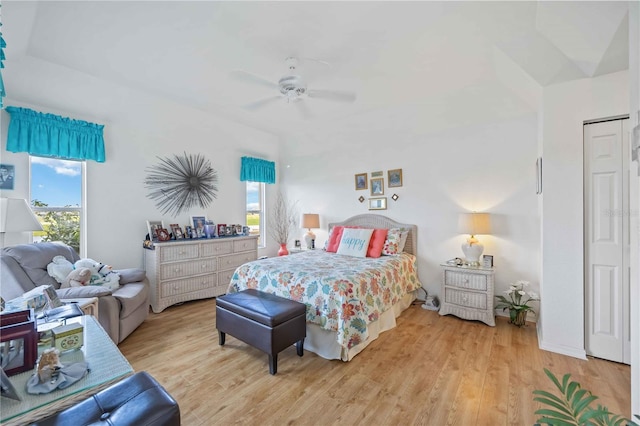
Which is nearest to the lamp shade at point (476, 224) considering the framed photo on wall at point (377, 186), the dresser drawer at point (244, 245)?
the framed photo on wall at point (377, 186)

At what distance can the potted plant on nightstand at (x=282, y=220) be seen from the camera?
18.2ft

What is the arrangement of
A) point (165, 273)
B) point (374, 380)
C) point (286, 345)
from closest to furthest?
point (374, 380)
point (286, 345)
point (165, 273)

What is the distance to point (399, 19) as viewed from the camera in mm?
2119

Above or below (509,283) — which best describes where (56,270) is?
above

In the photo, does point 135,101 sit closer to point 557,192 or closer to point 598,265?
point 557,192

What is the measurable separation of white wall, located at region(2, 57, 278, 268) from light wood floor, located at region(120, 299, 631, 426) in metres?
1.37

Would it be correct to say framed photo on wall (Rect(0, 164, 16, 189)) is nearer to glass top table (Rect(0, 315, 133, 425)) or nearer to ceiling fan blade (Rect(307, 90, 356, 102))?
glass top table (Rect(0, 315, 133, 425))

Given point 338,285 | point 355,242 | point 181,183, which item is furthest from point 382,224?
point 181,183

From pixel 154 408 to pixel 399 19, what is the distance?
2.82m

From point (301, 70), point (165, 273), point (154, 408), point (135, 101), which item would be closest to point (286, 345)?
point (154, 408)

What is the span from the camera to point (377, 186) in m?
4.38

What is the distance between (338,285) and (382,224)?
2072mm

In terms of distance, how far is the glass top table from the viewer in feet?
2.91

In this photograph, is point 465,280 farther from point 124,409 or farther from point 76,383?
point 76,383
